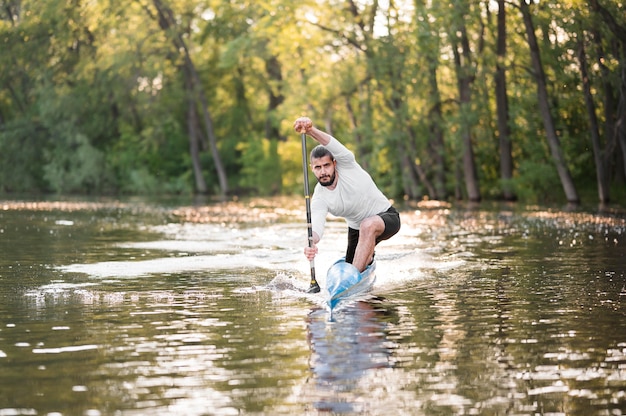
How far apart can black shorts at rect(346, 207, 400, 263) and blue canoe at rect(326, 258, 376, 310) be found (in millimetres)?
635

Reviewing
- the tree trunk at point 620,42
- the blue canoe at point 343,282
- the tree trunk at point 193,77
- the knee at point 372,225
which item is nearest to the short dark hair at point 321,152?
the knee at point 372,225

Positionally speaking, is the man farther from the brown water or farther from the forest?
the forest

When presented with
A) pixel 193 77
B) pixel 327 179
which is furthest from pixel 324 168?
pixel 193 77

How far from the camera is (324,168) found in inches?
599

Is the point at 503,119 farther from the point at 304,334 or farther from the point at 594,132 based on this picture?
the point at 304,334

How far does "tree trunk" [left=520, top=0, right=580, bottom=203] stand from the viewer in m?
42.0

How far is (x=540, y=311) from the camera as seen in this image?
1301cm

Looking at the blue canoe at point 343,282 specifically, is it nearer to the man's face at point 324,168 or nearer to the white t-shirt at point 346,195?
the white t-shirt at point 346,195

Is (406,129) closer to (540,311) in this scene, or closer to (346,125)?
(346,125)

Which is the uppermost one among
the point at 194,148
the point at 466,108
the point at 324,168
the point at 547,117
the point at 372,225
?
the point at 466,108

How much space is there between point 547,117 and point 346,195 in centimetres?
2860

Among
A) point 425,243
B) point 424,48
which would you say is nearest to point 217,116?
point 424,48

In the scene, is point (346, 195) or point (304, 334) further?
point (346, 195)

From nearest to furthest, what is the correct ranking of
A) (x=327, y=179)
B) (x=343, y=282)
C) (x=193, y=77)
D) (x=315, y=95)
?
(x=343, y=282) → (x=327, y=179) → (x=315, y=95) → (x=193, y=77)
